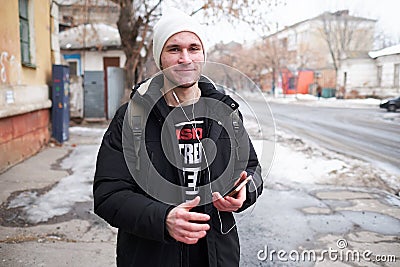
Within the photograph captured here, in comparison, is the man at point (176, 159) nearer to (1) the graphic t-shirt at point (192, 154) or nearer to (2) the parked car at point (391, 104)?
(1) the graphic t-shirt at point (192, 154)

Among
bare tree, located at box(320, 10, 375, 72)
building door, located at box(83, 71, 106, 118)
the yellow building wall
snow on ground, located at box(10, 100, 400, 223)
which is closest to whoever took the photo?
snow on ground, located at box(10, 100, 400, 223)

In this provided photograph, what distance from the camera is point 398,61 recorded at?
7586mm

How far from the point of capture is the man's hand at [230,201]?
149cm

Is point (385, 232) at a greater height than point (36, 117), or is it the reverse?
point (36, 117)

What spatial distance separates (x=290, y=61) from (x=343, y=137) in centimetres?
3263

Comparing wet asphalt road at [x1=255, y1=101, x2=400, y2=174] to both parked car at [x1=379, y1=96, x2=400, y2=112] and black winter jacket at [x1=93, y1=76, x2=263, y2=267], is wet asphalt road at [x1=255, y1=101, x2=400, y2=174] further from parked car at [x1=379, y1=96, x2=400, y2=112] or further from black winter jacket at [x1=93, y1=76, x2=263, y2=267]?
black winter jacket at [x1=93, y1=76, x2=263, y2=267]

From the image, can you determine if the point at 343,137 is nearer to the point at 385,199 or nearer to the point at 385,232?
the point at 385,199

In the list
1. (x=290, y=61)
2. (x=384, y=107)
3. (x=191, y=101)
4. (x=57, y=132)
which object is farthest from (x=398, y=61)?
(x=290, y=61)

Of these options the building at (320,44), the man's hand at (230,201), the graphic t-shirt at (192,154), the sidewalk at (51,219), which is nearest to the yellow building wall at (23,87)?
the sidewalk at (51,219)

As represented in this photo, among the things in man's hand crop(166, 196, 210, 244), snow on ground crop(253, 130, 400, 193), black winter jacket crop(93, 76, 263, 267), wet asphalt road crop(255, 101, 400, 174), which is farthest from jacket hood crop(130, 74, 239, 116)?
wet asphalt road crop(255, 101, 400, 174)

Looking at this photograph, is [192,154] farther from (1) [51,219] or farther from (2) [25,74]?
(2) [25,74]

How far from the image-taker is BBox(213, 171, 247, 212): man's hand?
149 centimetres

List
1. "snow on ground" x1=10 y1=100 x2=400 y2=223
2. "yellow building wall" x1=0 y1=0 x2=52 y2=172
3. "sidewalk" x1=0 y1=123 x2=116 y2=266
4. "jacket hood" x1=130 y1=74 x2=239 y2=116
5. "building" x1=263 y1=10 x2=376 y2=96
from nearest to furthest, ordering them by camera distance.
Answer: "jacket hood" x1=130 y1=74 x2=239 y2=116 → "sidewalk" x1=0 y1=123 x2=116 y2=266 → "snow on ground" x1=10 y1=100 x2=400 y2=223 → "yellow building wall" x1=0 y1=0 x2=52 y2=172 → "building" x1=263 y1=10 x2=376 y2=96

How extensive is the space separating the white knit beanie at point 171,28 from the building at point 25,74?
5534 mm
